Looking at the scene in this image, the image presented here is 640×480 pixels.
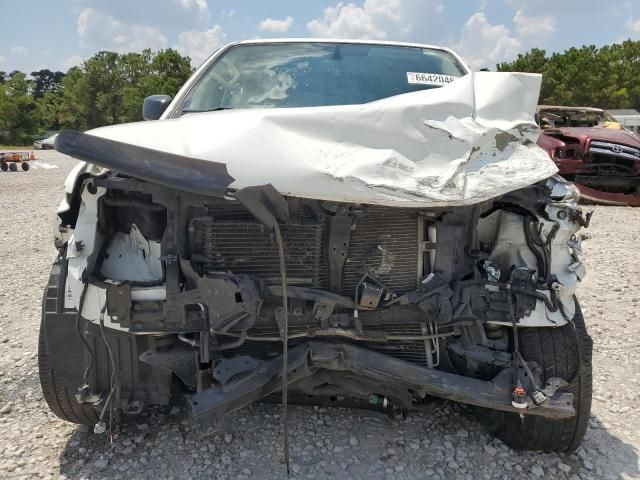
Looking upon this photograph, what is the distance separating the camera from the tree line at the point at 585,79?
33.1 meters

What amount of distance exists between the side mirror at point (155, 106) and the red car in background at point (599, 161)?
7.26 meters

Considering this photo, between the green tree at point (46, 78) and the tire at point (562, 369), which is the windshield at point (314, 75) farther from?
the green tree at point (46, 78)

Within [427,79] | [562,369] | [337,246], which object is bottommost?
[562,369]

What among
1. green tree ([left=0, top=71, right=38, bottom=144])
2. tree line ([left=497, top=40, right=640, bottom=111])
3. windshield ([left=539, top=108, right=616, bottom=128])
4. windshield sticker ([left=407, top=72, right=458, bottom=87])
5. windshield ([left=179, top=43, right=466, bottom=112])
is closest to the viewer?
windshield ([left=179, top=43, right=466, bottom=112])

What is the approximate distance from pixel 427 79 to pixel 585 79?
3447 centimetres

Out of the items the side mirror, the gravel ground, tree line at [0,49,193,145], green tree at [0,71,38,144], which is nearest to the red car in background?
the gravel ground

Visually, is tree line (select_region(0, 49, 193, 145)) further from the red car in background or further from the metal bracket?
the metal bracket

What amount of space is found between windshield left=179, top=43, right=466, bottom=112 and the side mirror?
0.26 meters

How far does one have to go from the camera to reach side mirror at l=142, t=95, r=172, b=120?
3.62 meters

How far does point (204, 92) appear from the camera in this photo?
3.51 metres

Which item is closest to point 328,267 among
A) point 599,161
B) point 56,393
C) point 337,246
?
point 337,246

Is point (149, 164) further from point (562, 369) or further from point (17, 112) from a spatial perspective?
point (17, 112)

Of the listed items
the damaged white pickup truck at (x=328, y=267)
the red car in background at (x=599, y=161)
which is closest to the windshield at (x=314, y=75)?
the damaged white pickup truck at (x=328, y=267)

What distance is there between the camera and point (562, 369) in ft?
8.09
